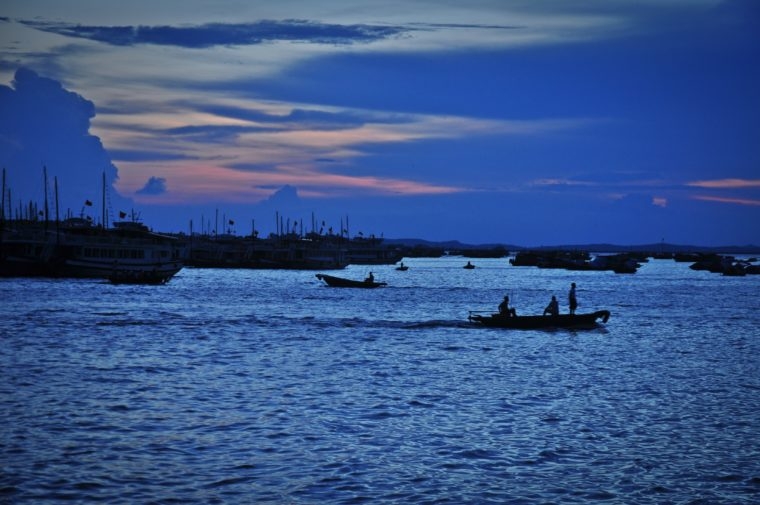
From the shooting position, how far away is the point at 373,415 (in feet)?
82.6

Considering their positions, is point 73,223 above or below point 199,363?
above

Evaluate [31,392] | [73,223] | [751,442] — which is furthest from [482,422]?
[73,223]

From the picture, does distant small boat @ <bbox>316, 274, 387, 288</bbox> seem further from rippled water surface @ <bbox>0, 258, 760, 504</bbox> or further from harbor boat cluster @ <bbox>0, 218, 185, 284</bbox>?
rippled water surface @ <bbox>0, 258, 760, 504</bbox>

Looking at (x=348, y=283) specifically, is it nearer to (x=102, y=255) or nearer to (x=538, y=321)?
(x=102, y=255)

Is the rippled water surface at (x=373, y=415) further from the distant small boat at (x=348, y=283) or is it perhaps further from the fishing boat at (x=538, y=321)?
the distant small boat at (x=348, y=283)

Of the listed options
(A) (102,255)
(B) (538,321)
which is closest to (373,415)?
(B) (538,321)

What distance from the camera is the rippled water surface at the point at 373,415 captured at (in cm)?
1781

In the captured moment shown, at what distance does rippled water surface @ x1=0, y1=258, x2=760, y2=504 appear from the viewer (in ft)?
58.4

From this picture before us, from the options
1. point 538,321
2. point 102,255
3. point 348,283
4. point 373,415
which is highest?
point 102,255

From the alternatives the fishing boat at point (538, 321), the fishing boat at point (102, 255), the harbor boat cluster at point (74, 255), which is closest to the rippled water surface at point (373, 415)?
the fishing boat at point (538, 321)

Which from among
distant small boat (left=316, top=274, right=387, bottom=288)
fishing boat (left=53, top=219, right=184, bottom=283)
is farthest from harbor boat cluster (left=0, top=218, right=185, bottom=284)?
distant small boat (left=316, top=274, right=387, bottom=288)

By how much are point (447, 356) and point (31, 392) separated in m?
19.2

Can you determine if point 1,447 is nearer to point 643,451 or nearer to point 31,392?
point 31,392

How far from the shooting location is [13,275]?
11762 cm
